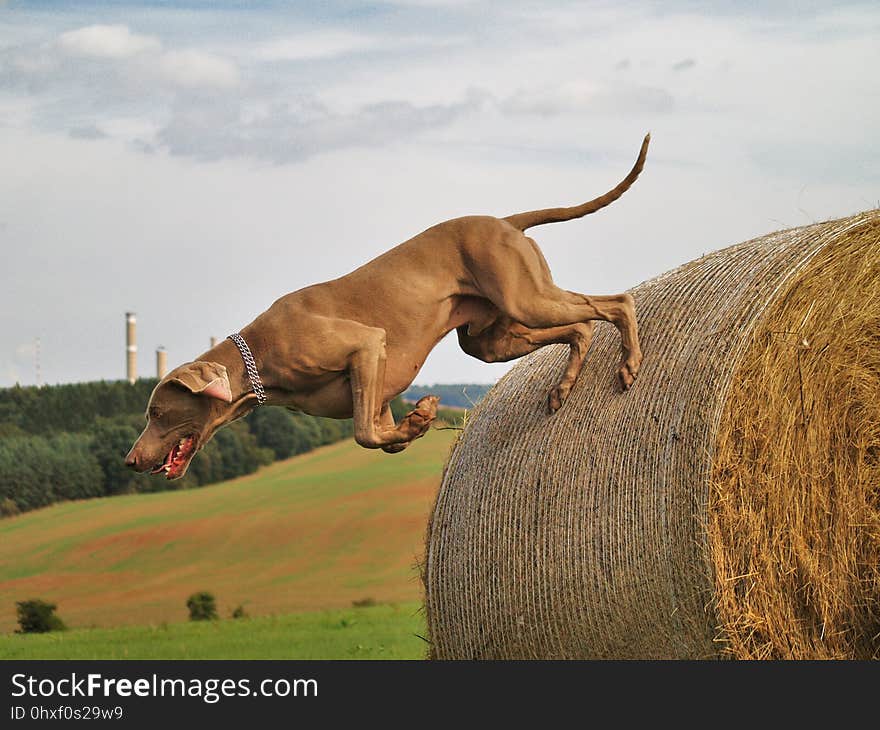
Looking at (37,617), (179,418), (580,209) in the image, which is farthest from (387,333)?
(37,617)

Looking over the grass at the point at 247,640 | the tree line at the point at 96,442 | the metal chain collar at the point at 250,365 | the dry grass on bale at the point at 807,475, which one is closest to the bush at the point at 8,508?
the tree line at the point at 96,442

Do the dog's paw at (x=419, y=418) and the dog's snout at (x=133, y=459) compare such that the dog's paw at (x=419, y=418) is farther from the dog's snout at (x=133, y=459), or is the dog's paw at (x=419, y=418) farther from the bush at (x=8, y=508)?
the bush at (x=8, y=508)

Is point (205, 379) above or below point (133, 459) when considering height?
above

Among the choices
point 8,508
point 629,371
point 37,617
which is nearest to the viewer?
point 629,371

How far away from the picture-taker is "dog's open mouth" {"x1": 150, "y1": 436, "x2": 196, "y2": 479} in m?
5.35

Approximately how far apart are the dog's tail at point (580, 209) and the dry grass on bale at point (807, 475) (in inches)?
38.3

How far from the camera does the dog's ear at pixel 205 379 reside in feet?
17.0

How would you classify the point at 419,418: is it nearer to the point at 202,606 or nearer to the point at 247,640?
the point at 247,640

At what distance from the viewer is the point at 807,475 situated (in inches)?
251

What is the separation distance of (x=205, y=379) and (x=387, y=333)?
0.91 m

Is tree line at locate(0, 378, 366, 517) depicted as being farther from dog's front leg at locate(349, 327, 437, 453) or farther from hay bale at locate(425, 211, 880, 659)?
dog's front leg at locate(349, 327, 437, 453)

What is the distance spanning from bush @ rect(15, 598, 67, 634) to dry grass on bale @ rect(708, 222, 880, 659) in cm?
733

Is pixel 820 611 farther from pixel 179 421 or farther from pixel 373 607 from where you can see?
pixel 373 607

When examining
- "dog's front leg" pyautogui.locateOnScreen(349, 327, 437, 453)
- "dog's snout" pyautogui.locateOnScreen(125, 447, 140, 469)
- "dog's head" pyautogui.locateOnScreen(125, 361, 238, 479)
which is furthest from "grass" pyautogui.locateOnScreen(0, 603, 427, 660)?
"dog's snout" pyautogui.locateOnScreen(125, 447, 140, 469)
